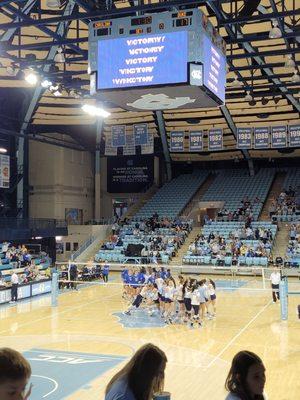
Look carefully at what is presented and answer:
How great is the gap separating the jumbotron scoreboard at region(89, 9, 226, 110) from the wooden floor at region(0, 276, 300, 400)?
19.7ft

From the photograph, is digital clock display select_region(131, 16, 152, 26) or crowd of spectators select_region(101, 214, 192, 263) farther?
crowd of spectators select_region(101, 214, 192, 263)

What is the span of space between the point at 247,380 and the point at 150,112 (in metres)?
35.7

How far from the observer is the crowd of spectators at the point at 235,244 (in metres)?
32.1

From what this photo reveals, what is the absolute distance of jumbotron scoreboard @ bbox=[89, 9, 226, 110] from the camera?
33.8 feet

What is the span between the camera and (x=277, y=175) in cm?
4562

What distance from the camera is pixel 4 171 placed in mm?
34312

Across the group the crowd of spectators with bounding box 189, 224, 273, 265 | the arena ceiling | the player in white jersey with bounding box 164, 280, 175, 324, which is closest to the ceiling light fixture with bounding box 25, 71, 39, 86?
the arena ceiling

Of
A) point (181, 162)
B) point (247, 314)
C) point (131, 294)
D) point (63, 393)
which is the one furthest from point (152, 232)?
point (63, 393)

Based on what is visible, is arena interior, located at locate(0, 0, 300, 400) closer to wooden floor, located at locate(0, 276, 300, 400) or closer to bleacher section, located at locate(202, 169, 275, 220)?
wooden floor, located at locate(0, 276, 300, 400)

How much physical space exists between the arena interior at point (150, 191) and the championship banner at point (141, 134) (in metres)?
0.08

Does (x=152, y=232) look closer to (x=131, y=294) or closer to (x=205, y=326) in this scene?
(x=131, y=294)

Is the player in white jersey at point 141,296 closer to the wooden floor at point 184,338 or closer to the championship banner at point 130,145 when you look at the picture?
the wooden floor at point 184,338

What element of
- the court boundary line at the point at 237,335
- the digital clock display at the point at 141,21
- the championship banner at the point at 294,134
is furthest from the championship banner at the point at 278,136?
the digital clock display at the point at 141,21

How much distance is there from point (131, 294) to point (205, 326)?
5762 millimetres
